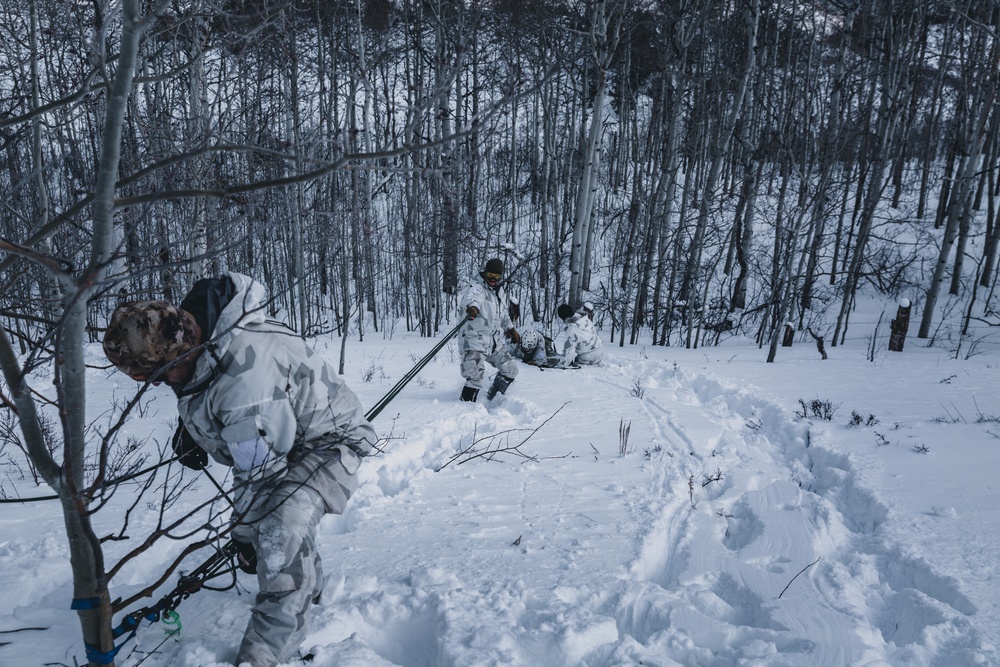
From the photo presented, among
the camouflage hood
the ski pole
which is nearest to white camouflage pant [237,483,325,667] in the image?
the camouflage hood

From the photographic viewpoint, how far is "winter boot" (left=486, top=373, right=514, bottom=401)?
629cm

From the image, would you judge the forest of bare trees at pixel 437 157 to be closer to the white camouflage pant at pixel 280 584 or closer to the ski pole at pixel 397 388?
the white camouflage pant at pixel 280 584

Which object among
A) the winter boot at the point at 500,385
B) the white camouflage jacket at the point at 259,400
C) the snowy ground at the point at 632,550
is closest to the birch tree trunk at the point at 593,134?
the winter boot at the point at 500,385

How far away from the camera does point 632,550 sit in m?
2.90

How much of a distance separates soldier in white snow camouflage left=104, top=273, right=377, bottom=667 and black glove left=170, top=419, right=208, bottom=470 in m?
0.18

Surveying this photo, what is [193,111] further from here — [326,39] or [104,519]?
[326,39]

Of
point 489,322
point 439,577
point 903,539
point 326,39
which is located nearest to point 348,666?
point 439,577

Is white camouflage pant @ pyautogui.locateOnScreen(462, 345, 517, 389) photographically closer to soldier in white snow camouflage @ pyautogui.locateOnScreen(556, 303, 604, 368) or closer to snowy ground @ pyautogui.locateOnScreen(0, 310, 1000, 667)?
snowy ground @ pyautogui.locateOnScreen(0, 310, 1000, 667)

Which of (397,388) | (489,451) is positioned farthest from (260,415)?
(489,451)

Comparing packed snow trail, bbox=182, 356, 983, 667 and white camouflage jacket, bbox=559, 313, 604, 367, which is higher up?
packed snow trail, bbox=182, 356, 983, 667

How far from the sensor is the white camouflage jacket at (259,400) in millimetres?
1925

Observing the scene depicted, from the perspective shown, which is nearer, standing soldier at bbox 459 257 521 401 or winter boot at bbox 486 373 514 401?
standing soldier at bbox 459 257 521 401

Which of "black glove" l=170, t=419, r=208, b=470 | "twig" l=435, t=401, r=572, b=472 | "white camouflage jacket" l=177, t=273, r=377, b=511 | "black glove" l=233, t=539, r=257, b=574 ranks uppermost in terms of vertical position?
"white camouflage jacket" l=177, t=273, r=377, b=511

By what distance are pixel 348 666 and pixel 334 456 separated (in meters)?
0.76
